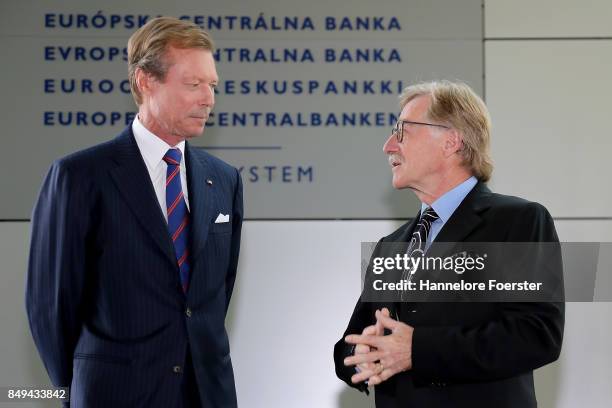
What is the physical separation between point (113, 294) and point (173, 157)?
19.4 inches

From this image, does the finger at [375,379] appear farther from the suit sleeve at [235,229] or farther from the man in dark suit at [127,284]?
the suit sleeve at [235,229]

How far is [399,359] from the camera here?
2.14 meters

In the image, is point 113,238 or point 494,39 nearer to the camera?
point 113,238

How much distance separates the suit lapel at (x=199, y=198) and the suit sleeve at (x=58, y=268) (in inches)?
13.0

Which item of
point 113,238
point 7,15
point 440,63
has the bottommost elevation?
point 113,238

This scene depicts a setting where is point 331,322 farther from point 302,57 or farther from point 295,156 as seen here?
point 302,57

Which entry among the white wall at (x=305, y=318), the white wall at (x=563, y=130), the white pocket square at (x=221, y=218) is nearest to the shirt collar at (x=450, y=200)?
the white pocket square at (x=221, y=218)

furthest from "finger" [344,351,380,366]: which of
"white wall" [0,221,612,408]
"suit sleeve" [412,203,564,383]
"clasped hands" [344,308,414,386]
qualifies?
"white wall" [0,221,612,408]

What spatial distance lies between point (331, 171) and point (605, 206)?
159 cm

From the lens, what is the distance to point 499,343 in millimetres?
2037

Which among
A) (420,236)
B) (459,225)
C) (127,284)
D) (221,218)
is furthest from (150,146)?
(459,225)

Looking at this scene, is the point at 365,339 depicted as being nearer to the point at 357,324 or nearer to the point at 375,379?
the point at 375,379

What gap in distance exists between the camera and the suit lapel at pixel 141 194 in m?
2.37

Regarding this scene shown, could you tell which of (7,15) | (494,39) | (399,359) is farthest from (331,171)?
(399,359)
